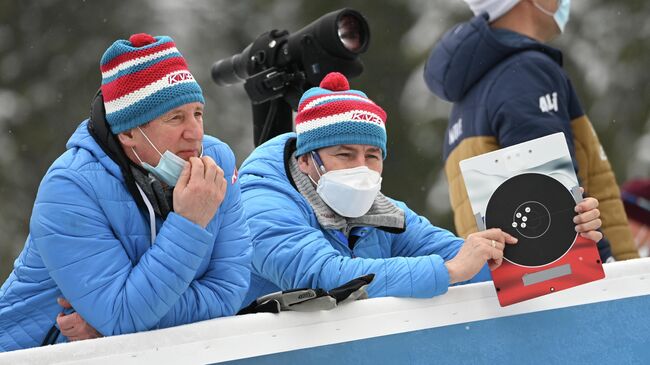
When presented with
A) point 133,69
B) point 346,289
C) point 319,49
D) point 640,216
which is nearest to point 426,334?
point 346,289

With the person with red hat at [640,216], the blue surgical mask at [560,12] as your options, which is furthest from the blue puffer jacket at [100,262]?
the person with red hat at [640,216]

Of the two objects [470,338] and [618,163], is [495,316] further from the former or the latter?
[618,163]

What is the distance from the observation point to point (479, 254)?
2.82 m

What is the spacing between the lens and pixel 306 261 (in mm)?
2906

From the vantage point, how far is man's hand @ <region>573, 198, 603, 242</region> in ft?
9.23

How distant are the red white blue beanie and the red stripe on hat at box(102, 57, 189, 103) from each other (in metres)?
0.64

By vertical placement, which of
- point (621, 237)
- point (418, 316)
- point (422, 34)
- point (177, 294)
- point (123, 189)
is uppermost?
point (123, 189)

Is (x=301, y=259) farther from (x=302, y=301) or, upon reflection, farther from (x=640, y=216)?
(x=640, y=216)

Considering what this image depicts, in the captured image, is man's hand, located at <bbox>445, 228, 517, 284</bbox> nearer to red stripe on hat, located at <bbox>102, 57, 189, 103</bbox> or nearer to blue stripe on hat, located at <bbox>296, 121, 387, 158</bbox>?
blue stripe on hat, located at <bbox>296, 121, 387, 158</bbox>

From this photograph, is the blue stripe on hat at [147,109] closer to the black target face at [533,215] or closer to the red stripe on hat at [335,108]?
the red stripe on hat at [335,108]

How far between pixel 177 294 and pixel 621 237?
2.13 metres

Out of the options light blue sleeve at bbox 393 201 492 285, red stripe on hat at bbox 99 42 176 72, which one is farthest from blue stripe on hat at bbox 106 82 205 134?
light blue sleeve at bbox 393 201 492 285

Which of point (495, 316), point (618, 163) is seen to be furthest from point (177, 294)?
point (618, 163)

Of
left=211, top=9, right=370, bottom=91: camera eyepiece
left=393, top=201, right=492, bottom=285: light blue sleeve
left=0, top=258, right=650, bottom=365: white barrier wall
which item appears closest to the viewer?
left=0, top=258, right=650, bottom=365: white barrier wall
